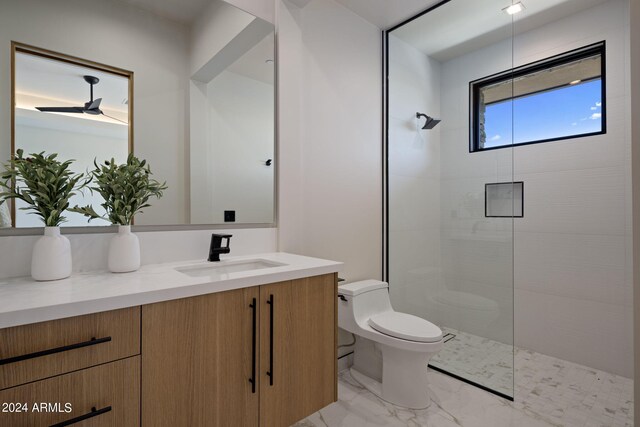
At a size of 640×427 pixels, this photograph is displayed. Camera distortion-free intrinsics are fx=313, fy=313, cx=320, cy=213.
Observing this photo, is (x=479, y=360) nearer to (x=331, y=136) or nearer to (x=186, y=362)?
(x=331, y=136)

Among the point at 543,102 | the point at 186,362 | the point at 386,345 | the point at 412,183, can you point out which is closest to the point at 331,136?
the point at 412,183

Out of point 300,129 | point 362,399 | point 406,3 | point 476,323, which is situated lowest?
point 362,399

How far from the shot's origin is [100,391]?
2.89 feet

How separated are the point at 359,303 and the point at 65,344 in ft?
5.09

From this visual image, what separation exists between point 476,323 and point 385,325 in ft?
2.55

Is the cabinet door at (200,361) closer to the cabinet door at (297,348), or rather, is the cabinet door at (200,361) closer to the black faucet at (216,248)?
the cabinet door at (297,348)

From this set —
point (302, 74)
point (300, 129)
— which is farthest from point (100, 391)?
point (302, 74)

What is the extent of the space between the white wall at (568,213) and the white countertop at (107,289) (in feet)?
5.17

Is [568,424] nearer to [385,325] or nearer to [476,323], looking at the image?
[476,323]

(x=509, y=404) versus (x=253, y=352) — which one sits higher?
(x=253, y=352)

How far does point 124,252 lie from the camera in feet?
4.08

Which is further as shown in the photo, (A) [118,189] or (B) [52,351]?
(A) [118,189]

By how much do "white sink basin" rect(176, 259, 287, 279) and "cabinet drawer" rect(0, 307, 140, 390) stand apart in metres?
0.47

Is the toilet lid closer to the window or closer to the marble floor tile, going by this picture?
the marble floor tile
